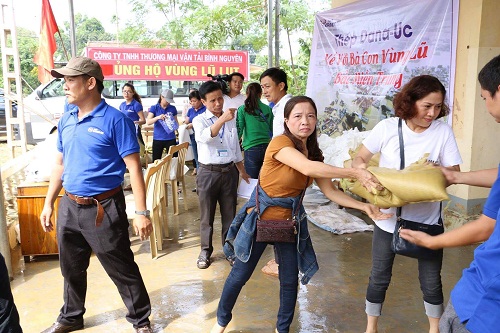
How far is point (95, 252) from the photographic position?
2.82m

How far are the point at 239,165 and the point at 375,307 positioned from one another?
1891 mm

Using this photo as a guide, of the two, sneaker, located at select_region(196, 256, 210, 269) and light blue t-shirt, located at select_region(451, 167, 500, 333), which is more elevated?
light blue t-shirt, located at select_region(451, 167, 500, 333)

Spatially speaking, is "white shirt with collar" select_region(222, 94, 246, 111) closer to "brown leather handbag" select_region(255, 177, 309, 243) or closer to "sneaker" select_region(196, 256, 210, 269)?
"sneaker" select_region(196, 256, 210, 269)

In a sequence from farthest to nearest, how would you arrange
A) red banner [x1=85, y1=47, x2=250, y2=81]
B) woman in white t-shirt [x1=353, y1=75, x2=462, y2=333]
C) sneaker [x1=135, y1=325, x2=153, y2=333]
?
red banner [x1=85, y1=47, x2=250, y2=81] < sneaker [x1=135, y1=325, x2=153, y2=333] < woman in white t-shirt [x1=353, y1=75, x2=462, y2=333]

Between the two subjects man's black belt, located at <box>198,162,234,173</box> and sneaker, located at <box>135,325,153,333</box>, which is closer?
sneaker, located at <box>135,325,153,333</box>

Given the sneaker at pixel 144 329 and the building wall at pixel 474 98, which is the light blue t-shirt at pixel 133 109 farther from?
the sneaker at pixel 144 329

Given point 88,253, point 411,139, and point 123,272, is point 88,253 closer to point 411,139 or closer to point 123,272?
point 123,272

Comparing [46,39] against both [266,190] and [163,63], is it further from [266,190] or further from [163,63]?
[266,190]

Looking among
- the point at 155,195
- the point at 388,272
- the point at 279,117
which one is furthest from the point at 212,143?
the point at 388,272

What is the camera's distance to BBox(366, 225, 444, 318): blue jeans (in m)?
2.54

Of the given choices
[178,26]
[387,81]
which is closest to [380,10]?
[387,81]

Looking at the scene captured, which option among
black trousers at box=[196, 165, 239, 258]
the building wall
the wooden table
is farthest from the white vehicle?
the building wall

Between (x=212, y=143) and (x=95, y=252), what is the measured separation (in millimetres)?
1506

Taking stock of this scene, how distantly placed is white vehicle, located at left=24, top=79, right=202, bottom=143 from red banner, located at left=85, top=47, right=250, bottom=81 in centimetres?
187
